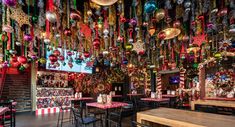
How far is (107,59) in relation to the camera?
8664mm

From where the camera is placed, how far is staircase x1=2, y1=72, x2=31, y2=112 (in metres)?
8.73

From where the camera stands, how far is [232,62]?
28.5ft

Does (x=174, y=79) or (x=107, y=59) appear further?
(x=174, y=79)

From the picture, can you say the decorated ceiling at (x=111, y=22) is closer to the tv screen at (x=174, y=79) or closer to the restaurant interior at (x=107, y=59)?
the restaurant interior at (x=107, y=59)

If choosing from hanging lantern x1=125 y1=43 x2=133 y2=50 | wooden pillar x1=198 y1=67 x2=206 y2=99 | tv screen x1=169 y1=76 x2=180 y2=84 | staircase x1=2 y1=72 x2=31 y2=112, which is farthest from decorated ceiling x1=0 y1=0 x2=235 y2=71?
tv screen x1=169 y1=76 x2=180 y2=84

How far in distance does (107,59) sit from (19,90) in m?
4.89

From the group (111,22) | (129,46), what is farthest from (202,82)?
(111,22)

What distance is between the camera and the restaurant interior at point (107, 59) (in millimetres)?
3920

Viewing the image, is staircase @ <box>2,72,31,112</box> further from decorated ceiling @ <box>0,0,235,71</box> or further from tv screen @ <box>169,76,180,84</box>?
tv screen @ <box>169,76,180,84</box>

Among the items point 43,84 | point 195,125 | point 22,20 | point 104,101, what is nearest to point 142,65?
point 43,84

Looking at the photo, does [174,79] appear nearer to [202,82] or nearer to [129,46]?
[202,82]

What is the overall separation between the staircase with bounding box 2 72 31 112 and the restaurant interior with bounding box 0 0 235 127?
0.14ft

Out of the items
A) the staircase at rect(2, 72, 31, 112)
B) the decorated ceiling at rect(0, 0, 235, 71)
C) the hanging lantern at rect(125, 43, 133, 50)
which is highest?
the decorated ceiling at rect(0, 0, 235, 71)

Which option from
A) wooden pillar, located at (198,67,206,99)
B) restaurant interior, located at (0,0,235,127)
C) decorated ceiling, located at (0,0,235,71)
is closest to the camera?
decorated ceiling, located at (0,0,235,71)
